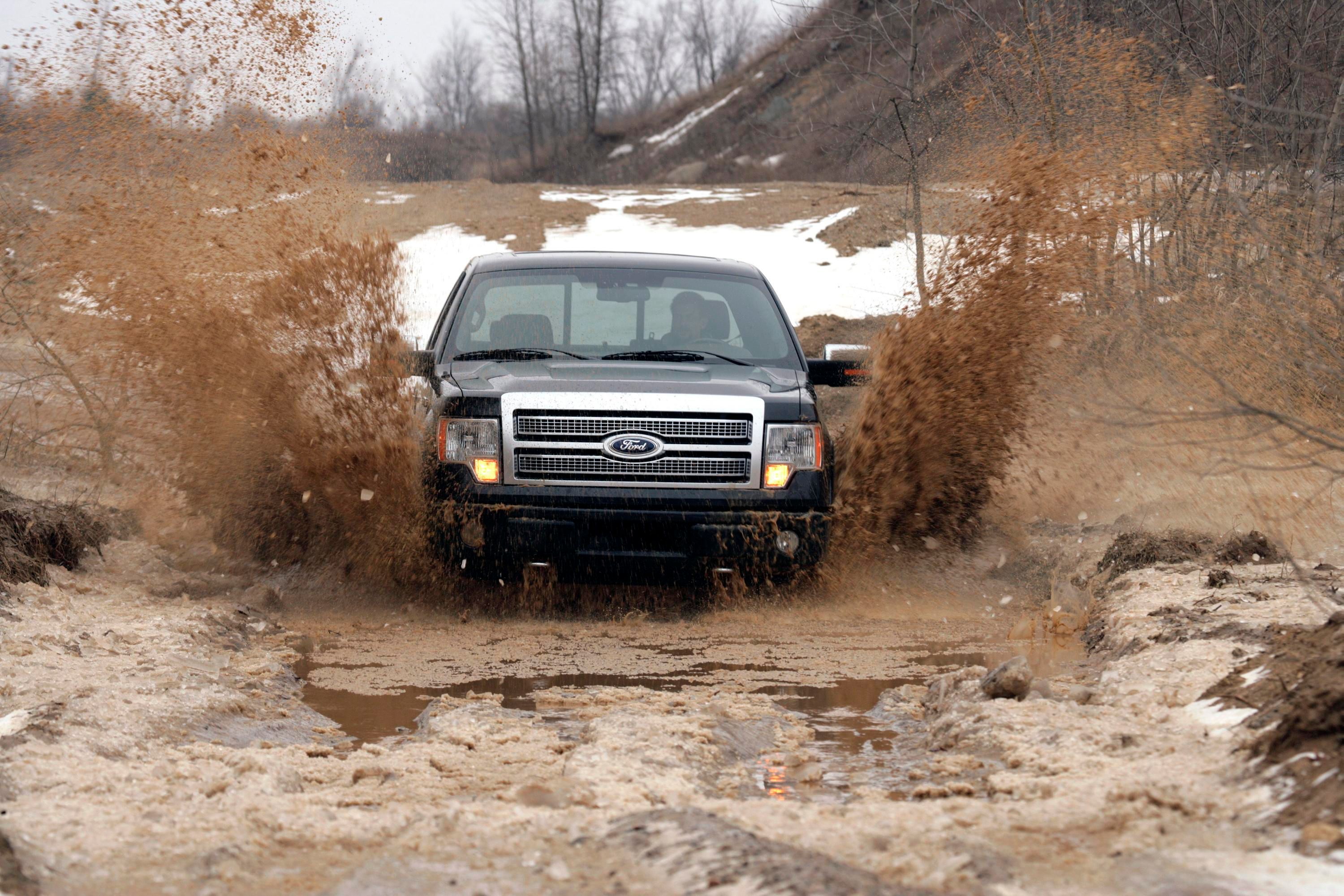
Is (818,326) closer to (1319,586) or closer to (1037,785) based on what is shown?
(1319,586)

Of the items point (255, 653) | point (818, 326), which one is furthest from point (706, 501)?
point (818, 326)

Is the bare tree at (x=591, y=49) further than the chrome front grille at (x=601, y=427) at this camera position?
Yes

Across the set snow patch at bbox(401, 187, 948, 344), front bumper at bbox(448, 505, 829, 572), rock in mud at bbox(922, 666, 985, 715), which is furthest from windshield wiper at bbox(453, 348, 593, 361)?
snow patch at bbox(401, 187, 948, 344)

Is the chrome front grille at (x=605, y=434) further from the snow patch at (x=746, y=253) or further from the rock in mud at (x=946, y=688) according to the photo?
the snow patch at (x=746, y=253)

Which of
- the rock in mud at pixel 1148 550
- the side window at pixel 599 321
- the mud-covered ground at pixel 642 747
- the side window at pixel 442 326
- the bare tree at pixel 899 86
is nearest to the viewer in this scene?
the mud-covered ground at pixel 642 747

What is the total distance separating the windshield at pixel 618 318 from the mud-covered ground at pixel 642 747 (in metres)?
1.36

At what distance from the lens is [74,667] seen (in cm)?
441

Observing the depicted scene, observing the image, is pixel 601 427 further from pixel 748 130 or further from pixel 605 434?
pixel 748 130

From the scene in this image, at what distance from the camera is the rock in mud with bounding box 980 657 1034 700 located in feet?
13.2

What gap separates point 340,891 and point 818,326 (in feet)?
43.7

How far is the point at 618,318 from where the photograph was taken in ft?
21.7

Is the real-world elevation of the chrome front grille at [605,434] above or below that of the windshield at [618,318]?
below

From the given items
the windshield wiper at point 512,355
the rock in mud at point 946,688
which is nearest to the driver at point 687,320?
the windshield wiper at point 512,355

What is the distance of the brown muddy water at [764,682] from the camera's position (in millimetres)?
3654
